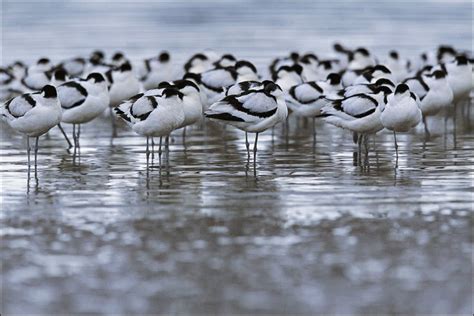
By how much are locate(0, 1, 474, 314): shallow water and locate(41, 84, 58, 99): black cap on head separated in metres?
0.93

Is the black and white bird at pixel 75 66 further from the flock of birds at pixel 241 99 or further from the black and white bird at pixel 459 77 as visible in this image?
the black and white bird at pixel 459 77

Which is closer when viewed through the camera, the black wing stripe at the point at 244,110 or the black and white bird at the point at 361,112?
the black wing stripe at the point at 244,110

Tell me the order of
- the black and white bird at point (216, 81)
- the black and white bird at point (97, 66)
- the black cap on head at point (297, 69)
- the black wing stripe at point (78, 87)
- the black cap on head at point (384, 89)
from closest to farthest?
1. the black cap on head at point (384, 89)
2. the black wing stripe at point (78, 87)
3. the black and white bird at point (216, 81)
4. the black cap on head at point (297, 69)
5. the black and white bird at point (97, 66)

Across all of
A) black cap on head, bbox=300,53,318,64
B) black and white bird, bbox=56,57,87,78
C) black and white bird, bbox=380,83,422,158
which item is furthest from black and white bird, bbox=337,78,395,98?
black and white bird, bbox=56,57,87,78

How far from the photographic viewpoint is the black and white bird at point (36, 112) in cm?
1485

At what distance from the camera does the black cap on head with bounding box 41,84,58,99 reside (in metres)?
14.8

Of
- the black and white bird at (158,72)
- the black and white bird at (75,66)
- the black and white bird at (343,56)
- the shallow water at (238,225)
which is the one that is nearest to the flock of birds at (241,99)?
the black and white bird at (158,72)

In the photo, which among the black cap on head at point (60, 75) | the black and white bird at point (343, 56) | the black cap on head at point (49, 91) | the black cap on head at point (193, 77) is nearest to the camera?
the black cap on head at point (49, 91)

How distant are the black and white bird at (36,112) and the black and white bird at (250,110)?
201 cm

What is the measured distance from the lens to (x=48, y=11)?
157 feet

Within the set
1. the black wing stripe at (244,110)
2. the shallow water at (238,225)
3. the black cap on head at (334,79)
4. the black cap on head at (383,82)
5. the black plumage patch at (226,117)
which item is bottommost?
the shallow water at (238,225)

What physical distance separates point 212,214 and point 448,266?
296 centimetres

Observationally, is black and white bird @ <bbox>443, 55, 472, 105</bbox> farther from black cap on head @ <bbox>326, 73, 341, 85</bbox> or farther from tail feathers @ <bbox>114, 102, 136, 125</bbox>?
tail feathers @ <bbox>114, 102, 136, 125</bbox>

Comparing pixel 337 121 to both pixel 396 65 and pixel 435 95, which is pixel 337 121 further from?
pixel 396 65
